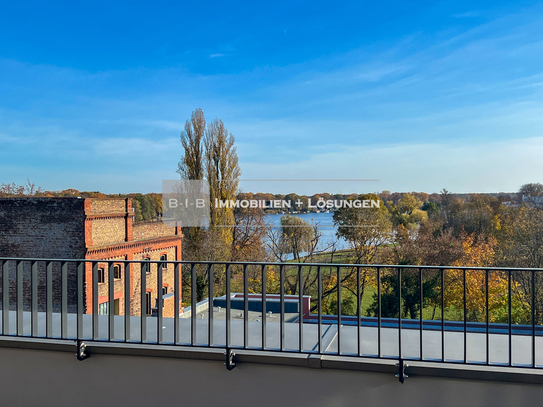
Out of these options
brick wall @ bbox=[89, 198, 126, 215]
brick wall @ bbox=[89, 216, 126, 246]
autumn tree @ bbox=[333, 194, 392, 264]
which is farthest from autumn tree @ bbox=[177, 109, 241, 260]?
autumn tree @ bbox=[333, 194, 392, 264]

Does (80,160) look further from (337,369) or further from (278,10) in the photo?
(337,369)

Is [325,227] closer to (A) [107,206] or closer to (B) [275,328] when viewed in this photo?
(A) [107,206]

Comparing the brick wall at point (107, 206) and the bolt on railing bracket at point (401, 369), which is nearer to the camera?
the bolt on railing bracket at point (401, 369)

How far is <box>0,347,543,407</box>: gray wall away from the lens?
2.10 metres

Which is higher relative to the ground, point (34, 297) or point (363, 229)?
point (34, 297)

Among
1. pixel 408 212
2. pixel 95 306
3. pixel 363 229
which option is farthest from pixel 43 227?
pixel 408 212

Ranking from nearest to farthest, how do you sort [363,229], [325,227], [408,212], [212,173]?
[325,227], [363,229], [212,173], [408,212]

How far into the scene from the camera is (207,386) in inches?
91.9

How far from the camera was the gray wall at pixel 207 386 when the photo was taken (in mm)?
2097

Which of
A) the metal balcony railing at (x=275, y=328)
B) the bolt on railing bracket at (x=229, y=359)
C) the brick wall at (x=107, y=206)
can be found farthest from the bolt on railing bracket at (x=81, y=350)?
the brick wall at (x=107, y=206)

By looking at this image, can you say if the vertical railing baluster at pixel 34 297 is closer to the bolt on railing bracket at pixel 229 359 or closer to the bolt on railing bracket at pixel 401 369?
the bolt on railing bracket at pixel 229 359

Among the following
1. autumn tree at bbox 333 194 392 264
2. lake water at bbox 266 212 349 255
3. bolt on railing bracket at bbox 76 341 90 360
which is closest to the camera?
bolt on railing bracket at bbox 76 341 90 360

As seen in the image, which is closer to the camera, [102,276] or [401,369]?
[401,369]

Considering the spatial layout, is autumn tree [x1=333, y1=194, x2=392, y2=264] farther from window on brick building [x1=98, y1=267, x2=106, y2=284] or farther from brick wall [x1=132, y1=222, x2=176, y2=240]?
window on brick building [x1=98, y1=267, x2=106, y2=284]
